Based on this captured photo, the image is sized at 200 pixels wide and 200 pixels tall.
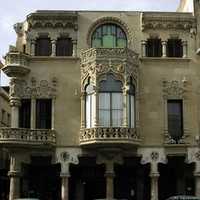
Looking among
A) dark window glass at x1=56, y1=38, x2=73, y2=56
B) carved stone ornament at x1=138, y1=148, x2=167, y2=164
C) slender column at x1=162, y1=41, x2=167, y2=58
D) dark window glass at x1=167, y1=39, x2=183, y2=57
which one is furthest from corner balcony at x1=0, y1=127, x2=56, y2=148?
dark window glass at x1=167, y1=39, x2=183, y2=57

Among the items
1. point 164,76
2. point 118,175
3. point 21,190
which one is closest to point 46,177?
point 21,190

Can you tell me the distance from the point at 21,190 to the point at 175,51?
16.2 metres

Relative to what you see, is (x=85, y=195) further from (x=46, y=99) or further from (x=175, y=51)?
(x=175, y=51)

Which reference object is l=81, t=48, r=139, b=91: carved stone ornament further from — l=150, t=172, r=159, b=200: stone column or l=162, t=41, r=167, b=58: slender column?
l=150, t=172, r=159, b=200: stone column

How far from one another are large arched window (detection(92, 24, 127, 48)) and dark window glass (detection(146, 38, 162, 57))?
6.21 ft

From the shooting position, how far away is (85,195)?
44.7m

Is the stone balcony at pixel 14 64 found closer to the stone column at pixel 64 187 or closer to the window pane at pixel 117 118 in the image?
the window pane at pixel 117 118

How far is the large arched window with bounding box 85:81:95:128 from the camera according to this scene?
39562 mm

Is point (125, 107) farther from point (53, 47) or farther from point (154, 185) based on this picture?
point (53, 47)

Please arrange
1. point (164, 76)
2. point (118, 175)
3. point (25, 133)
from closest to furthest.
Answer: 1. point (25, 133)
2. point (164, 76)
3. point (118, 175)

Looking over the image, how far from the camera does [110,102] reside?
39656mm

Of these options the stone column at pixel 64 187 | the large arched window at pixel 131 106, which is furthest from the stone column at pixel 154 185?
the stone column at pixel 64 187

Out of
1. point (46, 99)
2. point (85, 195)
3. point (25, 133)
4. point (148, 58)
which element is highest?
point (148, 58)

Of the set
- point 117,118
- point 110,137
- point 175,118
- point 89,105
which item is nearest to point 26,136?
point 89,105
